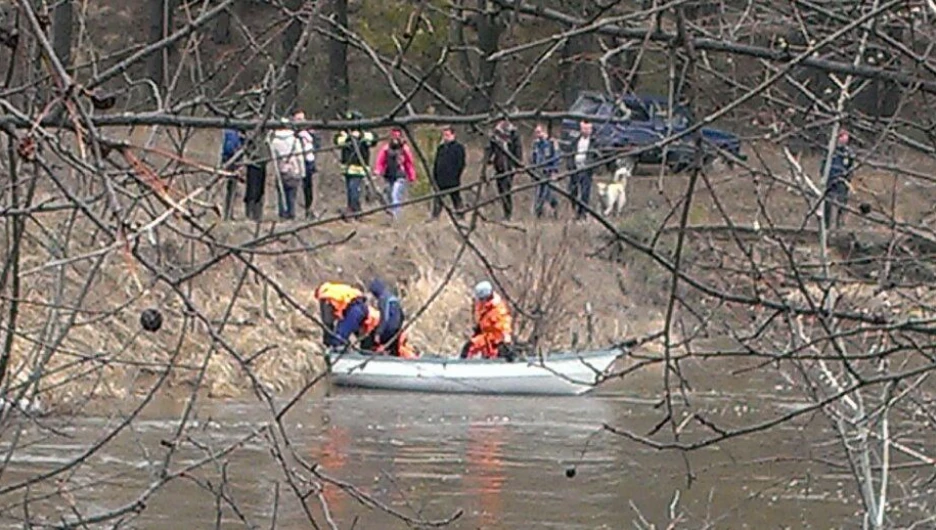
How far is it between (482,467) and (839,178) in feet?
46.5

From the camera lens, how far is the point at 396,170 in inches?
407

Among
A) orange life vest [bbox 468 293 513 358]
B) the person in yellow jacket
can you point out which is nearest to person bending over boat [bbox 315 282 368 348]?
orange life vest [bbox 468 293 513 358]

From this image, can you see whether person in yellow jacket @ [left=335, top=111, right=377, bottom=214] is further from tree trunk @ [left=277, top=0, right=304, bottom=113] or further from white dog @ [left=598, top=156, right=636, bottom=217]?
white dog @ [left=598, top=156, right=636, bottom=217]

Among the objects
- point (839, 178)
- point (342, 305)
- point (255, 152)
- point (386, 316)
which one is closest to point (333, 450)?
point (386, 316)

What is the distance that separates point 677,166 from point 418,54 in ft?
8.80

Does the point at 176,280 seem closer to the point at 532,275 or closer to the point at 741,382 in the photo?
the point at 741,382

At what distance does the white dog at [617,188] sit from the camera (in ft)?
13.0

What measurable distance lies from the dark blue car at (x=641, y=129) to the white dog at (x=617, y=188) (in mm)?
38

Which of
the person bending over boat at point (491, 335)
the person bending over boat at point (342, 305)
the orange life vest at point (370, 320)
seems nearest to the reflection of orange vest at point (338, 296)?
the person bending over boat at point (342, 305)

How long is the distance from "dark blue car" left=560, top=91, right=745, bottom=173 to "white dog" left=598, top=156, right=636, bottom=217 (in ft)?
0.13

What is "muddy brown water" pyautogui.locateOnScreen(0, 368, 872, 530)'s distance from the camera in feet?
51.6

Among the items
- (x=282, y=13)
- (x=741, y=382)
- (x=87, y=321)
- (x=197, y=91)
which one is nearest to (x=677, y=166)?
(x=282, y=13)

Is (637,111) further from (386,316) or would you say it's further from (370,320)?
(370,320)

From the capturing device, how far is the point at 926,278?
19.2ft
